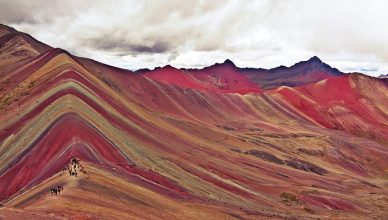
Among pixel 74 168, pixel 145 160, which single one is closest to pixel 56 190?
pixel 74 168

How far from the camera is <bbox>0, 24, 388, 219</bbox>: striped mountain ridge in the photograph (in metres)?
45.1

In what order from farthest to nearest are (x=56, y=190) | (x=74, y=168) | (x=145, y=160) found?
1. (x=145, y=160)
2. (x=74, y=168)
3. (x=56, y=190)

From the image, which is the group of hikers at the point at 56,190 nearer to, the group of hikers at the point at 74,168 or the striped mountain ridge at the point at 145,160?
the group of hikers at the point at 74,168

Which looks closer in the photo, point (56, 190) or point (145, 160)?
point (56, 190)

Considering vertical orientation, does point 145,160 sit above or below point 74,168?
Answer: above

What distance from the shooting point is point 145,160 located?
224 ft

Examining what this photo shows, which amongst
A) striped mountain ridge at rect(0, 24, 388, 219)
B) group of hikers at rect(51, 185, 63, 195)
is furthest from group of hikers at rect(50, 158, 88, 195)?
striped mountain ridge at rect(0, 24, 388, 219)

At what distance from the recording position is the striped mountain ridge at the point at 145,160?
4509 centimetres

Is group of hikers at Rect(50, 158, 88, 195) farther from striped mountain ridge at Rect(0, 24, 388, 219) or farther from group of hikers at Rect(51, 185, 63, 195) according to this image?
striped mountain ridge at Rect(0, 24, 388, 219)

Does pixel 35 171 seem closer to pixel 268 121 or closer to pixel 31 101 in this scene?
pixel 31 101

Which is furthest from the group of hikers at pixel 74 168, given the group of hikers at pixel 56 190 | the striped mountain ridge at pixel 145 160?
the striped mountain ridge at pixel 145 160

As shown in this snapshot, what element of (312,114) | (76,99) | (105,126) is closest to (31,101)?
(76,99)

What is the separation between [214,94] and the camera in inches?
7096

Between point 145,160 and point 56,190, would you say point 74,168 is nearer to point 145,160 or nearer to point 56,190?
point 56,190
